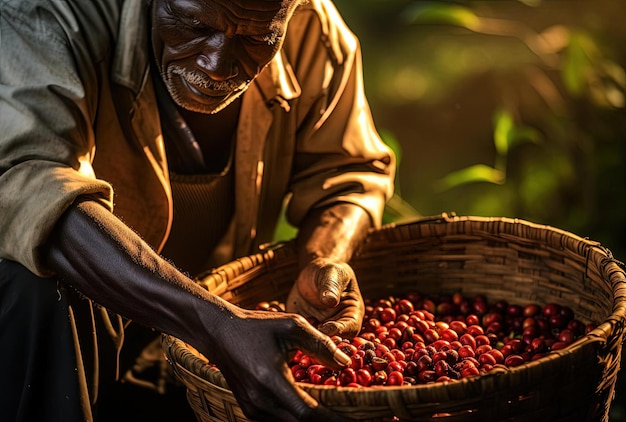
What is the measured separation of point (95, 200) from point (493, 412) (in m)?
0.80

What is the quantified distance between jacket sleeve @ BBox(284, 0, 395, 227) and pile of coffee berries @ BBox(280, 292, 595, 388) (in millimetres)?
277

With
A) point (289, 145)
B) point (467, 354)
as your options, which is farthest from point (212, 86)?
point (467, 354)

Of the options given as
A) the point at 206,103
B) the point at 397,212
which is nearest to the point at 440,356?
the point at 206,103

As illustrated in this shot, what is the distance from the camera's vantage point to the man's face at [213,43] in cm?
180

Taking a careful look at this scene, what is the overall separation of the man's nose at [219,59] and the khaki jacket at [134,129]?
6.3 inches

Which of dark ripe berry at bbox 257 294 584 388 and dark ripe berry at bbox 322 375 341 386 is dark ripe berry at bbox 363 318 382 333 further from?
dark ripe berry at bbox 322 375 341 386

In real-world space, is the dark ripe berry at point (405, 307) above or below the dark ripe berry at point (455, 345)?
below

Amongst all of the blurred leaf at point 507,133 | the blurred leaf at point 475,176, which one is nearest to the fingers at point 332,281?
the blurred leaf at point 475,176

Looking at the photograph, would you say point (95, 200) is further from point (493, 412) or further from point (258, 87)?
point (493, 412)

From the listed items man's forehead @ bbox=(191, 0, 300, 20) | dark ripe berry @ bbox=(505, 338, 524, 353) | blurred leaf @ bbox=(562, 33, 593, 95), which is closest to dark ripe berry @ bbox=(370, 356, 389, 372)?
dark ripe berry @ bbox=(505, 338, 524, 353)

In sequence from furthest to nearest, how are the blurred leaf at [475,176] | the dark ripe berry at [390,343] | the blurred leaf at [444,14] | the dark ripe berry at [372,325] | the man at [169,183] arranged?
the blurred leaf at [444,14] → the blurred leaf at [475,176] → the dark ripe berry at [372,325] → the dark ripe berry at [390,343] → the man at [169,183]

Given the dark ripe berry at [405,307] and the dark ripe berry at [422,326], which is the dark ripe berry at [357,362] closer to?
the dark ripe berry at [422,326]

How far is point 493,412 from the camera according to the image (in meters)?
1.46

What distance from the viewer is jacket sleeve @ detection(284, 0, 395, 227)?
89.7 inches
